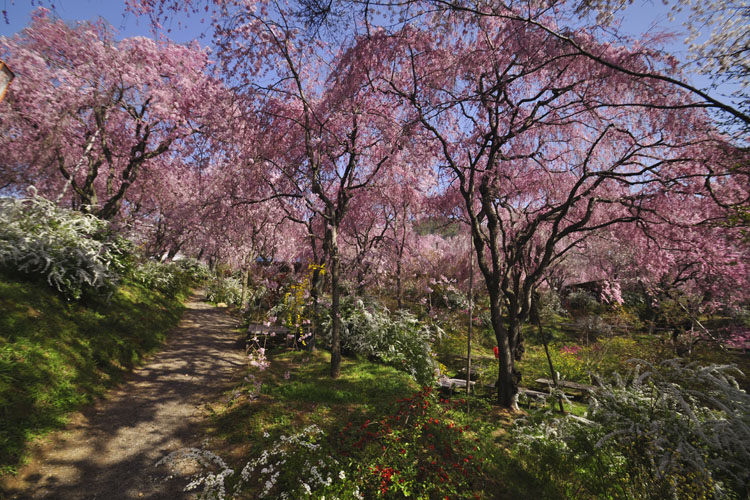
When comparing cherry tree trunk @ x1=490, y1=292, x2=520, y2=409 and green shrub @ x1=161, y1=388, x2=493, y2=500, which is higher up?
cherry tree trunk @ x1=490, y1=292, x2=520, y2=409

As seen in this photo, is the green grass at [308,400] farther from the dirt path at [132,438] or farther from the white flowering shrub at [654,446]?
the white flowering shrub at [654,446]

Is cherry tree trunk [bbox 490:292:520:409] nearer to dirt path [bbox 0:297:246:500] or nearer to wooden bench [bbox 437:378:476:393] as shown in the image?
wooden bench [bbox 437:378:476:393]

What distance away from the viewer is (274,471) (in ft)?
11.3

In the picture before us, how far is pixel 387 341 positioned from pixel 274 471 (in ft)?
17.6

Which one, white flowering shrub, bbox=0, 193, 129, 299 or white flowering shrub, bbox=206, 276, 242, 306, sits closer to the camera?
white flowering shrub, bbox=0, 193, 129, 299

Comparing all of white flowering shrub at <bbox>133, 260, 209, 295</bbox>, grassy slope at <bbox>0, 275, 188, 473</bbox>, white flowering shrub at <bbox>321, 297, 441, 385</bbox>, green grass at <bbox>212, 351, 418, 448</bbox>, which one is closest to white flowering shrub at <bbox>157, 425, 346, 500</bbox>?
green grass at <bbox>212, 351, 418, 448</bbox>

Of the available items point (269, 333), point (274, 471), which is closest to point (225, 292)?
point (269, 333)

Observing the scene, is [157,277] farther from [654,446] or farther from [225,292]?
[654,446]

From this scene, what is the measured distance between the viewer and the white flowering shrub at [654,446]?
279 centimetres

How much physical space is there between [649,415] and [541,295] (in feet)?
64.0

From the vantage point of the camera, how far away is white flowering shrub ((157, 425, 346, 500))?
10.1ft

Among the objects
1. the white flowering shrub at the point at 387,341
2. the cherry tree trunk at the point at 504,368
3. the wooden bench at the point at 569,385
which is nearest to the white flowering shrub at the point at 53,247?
the white flowering shrub at the point at 387,341

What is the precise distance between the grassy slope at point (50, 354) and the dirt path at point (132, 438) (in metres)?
0.25

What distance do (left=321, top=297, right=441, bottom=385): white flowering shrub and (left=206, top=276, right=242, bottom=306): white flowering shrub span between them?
7995mm
